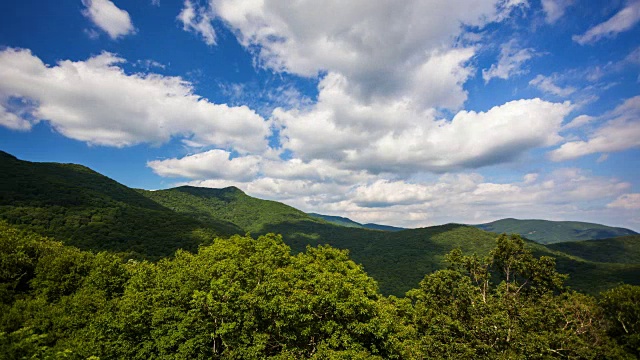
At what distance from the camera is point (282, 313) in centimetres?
2433

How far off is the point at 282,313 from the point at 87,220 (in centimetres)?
16058

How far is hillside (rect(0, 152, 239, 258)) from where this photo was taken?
11619 centimetres

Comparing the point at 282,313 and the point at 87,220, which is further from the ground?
the point at 87,220

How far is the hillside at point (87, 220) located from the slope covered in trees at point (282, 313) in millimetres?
86767

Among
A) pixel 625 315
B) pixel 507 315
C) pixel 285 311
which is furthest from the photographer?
pixel 507 315

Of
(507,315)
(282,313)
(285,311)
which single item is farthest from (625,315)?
(282,313)

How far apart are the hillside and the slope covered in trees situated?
285 ft

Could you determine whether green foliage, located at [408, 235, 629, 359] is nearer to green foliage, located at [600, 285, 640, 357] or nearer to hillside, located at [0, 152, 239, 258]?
green foliage, located at [600, 285, 640, 357]

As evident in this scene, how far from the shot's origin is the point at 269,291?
25.9 metres

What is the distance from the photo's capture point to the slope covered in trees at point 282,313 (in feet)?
81.5

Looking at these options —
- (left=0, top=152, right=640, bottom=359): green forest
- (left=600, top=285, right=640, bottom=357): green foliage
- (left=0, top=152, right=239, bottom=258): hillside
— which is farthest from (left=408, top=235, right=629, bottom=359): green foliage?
(left=0, top=152, right=239, bottom=258): hillside

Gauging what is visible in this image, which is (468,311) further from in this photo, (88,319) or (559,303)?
(88,319)

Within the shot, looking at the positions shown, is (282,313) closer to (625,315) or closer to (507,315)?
(507,315)

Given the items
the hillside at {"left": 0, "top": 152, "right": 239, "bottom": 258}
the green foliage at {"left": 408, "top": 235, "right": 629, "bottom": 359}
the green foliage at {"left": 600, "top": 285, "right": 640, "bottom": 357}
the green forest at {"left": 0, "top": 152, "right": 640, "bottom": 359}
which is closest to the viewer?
the green forest at {"left": 0, "top": 152, "right": 640, "bottom": 359}
